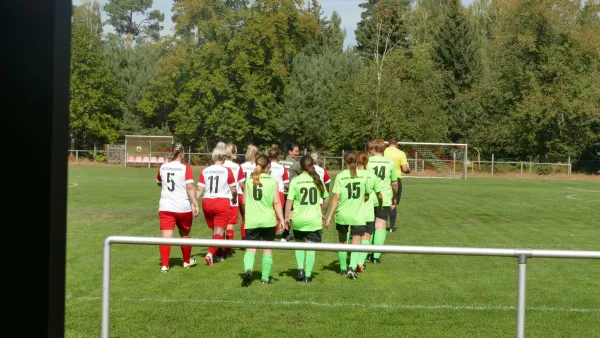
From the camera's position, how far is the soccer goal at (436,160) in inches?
2096

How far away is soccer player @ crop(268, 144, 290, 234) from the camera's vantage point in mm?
13312

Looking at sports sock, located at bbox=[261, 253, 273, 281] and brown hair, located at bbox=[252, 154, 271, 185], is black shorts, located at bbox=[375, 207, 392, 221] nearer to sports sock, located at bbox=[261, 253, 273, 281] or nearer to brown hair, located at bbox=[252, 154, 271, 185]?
brown hair, located at bbox=[252, 154, 271, 185]

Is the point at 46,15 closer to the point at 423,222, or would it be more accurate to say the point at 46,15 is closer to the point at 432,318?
the point at 432,318

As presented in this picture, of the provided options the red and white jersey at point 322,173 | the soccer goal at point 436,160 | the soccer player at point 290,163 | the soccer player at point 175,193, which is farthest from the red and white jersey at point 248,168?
the soccer goal at point 436,160

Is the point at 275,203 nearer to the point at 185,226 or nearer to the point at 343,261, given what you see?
the point at 343,261

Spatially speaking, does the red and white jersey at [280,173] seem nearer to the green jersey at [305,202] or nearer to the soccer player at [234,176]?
the soccer player at [234,176]

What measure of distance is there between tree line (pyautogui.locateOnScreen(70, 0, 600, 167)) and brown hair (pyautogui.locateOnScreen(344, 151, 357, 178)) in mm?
46906

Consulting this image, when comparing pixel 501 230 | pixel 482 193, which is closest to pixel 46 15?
pixel 501 230

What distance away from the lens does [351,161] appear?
11039 millimetres

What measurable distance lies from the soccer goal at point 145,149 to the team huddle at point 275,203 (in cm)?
4847

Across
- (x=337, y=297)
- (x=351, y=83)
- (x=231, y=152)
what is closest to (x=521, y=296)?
(x=337, y=297)

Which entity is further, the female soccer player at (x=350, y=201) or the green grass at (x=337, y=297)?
the female soccer player at (x=350, y=201)

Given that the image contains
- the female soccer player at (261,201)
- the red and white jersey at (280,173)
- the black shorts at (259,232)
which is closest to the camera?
the female soccer player at (261,201)

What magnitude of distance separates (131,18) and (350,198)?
275 feet
